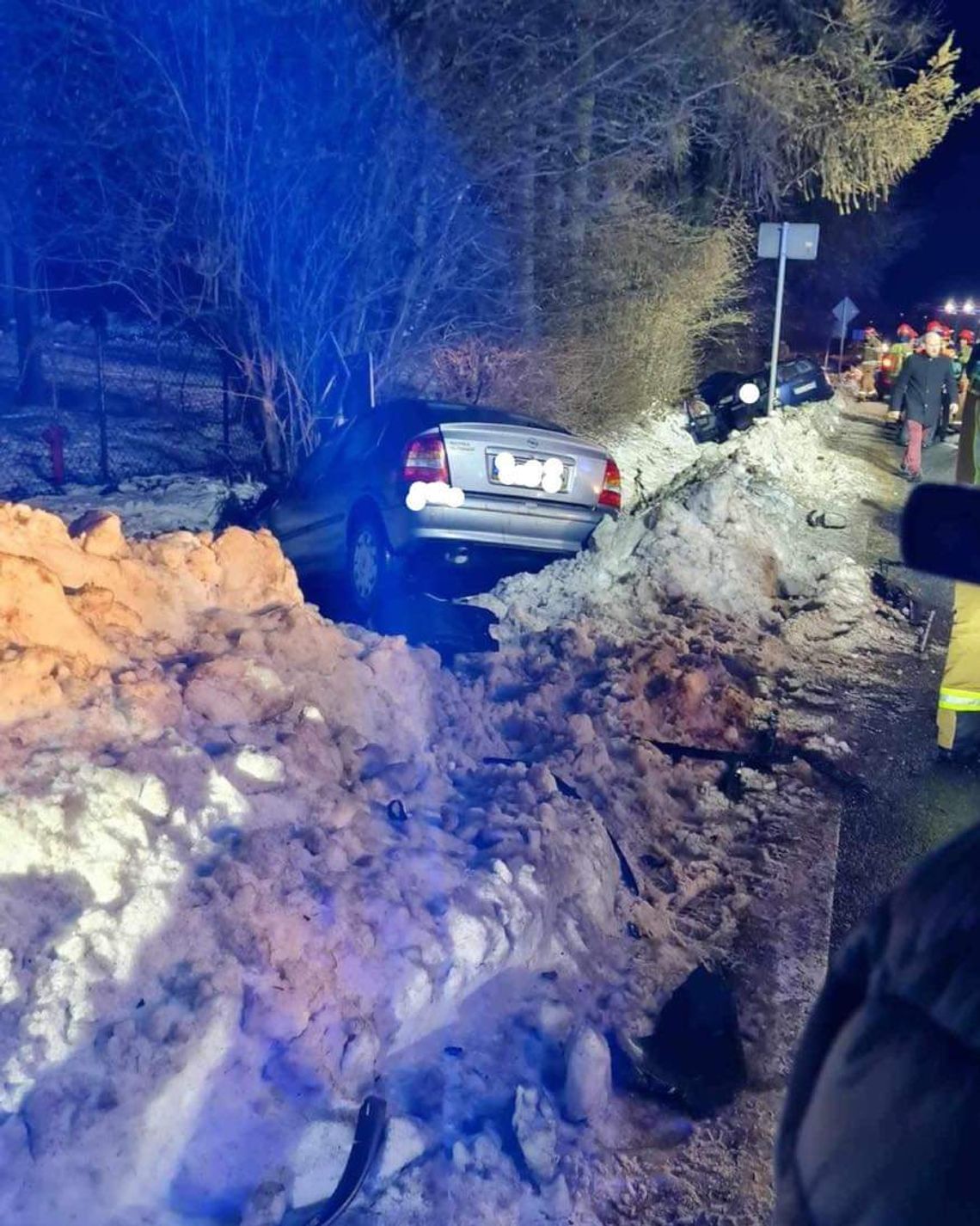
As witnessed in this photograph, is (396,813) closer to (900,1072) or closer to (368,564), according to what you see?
(900,1072)

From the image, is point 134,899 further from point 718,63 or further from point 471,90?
point 718,63

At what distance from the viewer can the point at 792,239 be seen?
700 inches

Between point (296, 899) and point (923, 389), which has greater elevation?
point (296, 899)

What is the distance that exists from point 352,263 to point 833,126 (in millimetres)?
10256

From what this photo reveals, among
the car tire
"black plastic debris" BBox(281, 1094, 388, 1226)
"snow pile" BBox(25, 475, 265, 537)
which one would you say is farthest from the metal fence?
"black plastic debris" BBox(281, 1094, 388, 1226)

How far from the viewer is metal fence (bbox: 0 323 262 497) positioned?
13734mm

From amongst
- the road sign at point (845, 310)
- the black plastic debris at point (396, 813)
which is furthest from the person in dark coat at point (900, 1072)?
the road sign at point (845, 310)

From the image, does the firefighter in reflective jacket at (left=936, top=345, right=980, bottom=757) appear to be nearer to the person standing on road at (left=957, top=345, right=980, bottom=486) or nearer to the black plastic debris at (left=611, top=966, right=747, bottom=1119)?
the person standing on road at (left=957, top=345, right=980, bottom=486)

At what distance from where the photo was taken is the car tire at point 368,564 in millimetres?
9133

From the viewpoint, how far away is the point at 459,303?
1446 cm

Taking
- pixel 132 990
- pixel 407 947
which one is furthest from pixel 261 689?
pixel 132 990

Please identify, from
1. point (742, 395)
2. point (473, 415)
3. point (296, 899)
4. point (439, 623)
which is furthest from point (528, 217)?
point (296, 899)

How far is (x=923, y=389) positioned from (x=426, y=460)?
997 centimetres

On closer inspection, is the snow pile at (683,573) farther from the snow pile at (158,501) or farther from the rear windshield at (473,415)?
the snow pile at (158,501)
